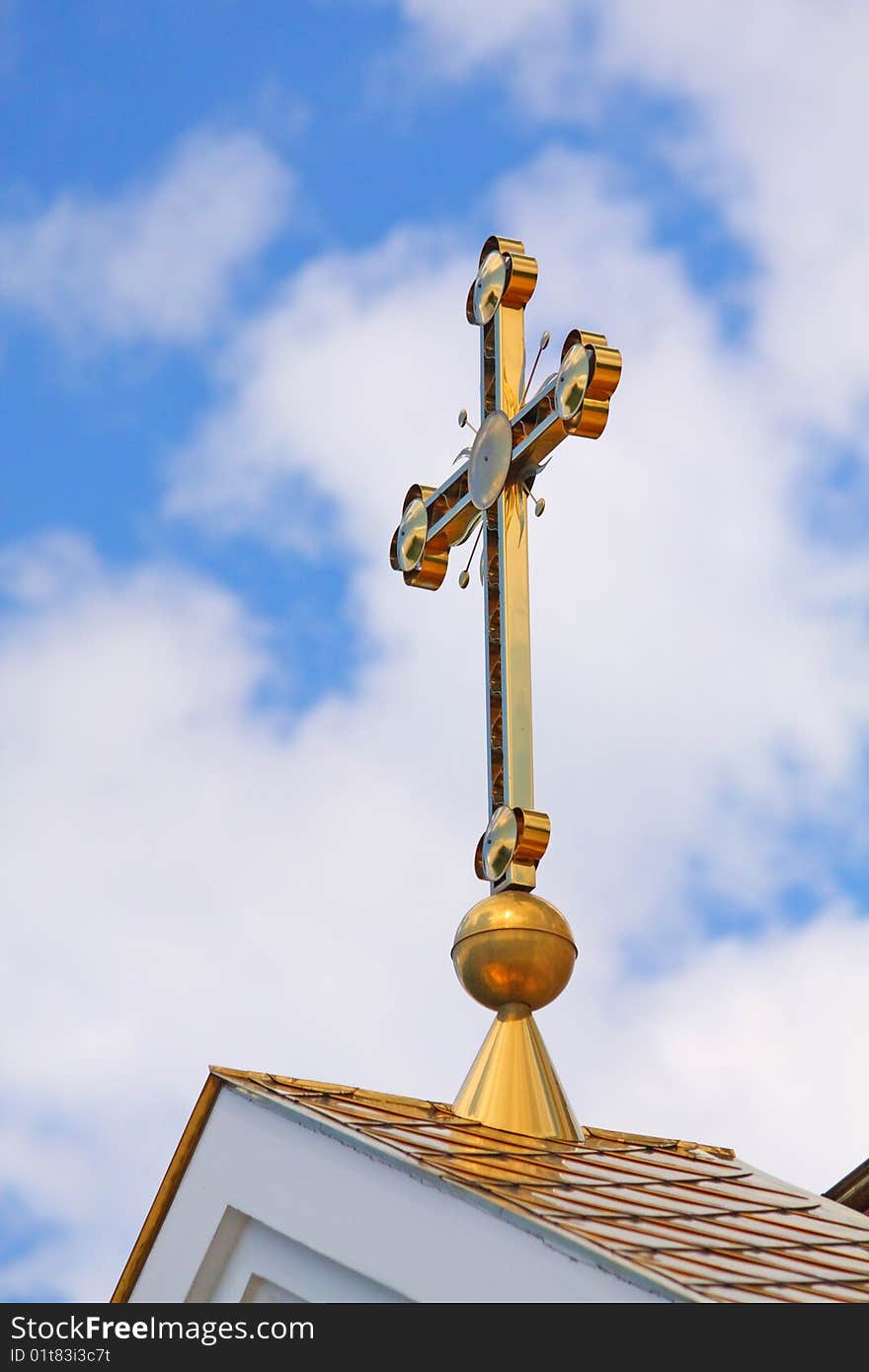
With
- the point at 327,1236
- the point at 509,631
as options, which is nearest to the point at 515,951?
the point at 509,631

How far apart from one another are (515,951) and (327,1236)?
4.96ft

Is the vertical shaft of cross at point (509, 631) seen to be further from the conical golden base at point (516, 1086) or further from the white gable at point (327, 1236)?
the white gable at point (327, 1236)

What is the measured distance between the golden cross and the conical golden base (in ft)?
1.51

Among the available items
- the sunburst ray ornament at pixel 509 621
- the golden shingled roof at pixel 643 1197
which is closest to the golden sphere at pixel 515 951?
the sunburst ray ornament at pixel 509 621

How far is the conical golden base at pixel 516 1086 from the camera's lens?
23.6 feet

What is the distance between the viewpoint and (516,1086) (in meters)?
7.27

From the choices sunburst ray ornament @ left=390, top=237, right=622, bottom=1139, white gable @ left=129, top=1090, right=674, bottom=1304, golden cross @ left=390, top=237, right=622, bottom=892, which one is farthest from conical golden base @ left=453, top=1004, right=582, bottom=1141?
white gable @ left=129, top=1090, right=674, bottom=1304

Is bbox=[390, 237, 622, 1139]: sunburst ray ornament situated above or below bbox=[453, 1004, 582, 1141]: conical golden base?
above

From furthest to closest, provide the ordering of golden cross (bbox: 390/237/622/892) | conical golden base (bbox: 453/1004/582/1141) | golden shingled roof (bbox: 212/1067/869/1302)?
golden cross (bbox: 390/237/622/892) → conical golden base (bbox: 453/1004/582/1141) → golden shingled roof (bbox: 212/1067/869/1302)

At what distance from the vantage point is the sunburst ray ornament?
7379 mm

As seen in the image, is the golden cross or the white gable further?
the golden cross

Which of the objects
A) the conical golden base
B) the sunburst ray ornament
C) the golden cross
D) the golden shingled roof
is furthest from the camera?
the golden cross

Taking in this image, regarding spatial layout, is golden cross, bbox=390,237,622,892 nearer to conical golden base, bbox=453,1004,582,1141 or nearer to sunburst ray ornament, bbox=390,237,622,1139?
sunburst ray ornament, bbox=390,237,622,1139
